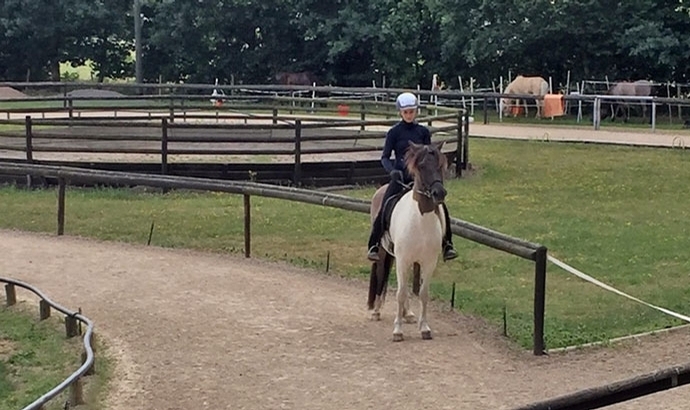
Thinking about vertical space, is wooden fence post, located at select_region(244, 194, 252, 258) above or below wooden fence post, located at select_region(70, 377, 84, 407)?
above

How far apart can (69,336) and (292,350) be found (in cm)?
188

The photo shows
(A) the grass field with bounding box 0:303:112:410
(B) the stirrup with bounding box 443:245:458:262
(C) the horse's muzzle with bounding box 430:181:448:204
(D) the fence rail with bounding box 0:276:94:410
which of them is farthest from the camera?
(B) the stirrup with bounding box 443:245:458:262

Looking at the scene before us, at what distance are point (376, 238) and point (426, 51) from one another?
36184 millimetres

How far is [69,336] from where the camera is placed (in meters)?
9.06

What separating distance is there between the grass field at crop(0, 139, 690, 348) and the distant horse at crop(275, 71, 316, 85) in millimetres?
24622

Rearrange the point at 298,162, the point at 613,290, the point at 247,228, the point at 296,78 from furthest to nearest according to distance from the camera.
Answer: the point at 296,78, the point at 298,162, the point at 247,228, the point at 613,290

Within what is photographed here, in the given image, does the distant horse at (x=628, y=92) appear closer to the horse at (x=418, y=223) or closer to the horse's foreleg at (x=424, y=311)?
the horse at (x=418, y=223)

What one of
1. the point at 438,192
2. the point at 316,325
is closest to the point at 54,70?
the point at 316,325

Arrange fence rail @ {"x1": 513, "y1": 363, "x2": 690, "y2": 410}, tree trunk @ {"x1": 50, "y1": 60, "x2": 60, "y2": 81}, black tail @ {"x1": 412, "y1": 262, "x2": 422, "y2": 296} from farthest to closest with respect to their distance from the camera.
A: tree trunk @ {"x1": 50, "y1": 60, "x2": 60, "y2": 81} → black tail @ {"x1": 412, "y1": 262, "x2": 422, "y2": 296} → fence rail @ {"x1": 513, "y1": 363, "x2": 690, "y2": 410}

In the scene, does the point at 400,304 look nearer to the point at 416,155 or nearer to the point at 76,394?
the point at 416,155

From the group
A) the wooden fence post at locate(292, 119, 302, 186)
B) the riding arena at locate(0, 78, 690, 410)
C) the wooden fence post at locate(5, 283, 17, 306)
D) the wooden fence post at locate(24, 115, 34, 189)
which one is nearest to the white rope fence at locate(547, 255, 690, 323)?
the riding arena at locate(0, 78, 690, 410)

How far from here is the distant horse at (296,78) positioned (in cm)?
4641

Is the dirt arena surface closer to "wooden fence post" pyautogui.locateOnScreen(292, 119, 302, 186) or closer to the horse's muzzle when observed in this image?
the horse's muzzle

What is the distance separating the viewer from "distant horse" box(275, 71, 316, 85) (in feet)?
152
